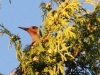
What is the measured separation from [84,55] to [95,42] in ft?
0.61

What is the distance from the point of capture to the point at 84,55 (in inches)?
169

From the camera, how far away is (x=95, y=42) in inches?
171

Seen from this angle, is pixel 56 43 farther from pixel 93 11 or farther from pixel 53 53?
pixel 93 11

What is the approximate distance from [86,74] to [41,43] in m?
0.65

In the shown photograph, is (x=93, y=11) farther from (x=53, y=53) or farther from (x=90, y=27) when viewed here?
(x=53, y=53)

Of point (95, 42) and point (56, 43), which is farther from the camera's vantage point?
point (95, 42)

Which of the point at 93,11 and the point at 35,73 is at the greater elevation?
the point at 93,11

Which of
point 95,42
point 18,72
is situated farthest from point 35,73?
point 95,42

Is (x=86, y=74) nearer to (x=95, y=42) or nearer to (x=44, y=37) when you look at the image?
(x=95, y=42)

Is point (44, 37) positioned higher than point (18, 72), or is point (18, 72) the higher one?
point (44, 37)

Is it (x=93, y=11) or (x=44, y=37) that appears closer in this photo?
(x=44, y=37)

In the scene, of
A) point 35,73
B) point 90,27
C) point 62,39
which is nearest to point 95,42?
point 90,27

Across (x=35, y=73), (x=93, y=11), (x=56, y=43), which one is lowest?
(x=35, y=73)

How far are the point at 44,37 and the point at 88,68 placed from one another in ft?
2.04
